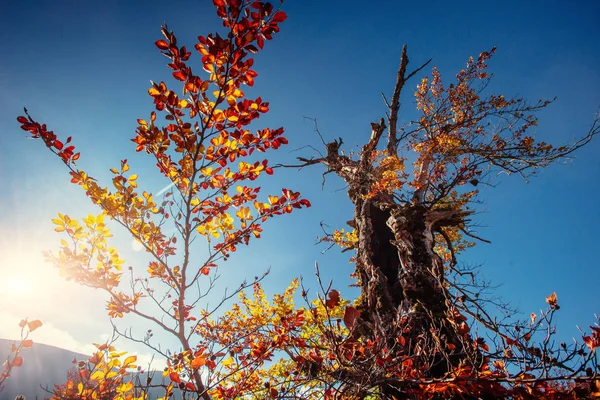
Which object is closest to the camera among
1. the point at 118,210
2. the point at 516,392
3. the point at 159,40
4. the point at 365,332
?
the point at 159,40

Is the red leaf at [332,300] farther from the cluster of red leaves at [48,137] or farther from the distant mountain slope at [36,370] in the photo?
the distant mountain slope at [36,370]

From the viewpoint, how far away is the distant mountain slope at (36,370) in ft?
235

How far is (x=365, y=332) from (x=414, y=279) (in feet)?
3.87

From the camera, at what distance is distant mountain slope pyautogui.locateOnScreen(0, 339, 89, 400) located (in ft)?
235

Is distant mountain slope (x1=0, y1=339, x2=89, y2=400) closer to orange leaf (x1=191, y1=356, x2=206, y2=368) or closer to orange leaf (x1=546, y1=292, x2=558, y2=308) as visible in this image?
orange leaf (x1=191, y1=356, x2=206, y2=368)

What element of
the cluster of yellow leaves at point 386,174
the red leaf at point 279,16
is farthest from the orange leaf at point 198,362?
the cluster of yellow leaves at point 386,174

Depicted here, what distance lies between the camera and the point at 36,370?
80.9 metres

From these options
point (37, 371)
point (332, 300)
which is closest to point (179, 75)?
point (332, 300)

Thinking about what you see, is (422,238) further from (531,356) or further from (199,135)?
(199,135)

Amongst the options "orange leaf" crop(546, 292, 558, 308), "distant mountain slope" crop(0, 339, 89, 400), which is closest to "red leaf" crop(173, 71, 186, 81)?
"orange leaf" crop(546, 292, 558, 308)

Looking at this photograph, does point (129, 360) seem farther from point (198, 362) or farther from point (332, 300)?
point (332, 300)

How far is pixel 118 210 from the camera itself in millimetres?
2547

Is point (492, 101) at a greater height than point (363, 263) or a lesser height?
greater

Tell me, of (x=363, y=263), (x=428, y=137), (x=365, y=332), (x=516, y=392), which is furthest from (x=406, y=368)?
(x=428, y=137)
